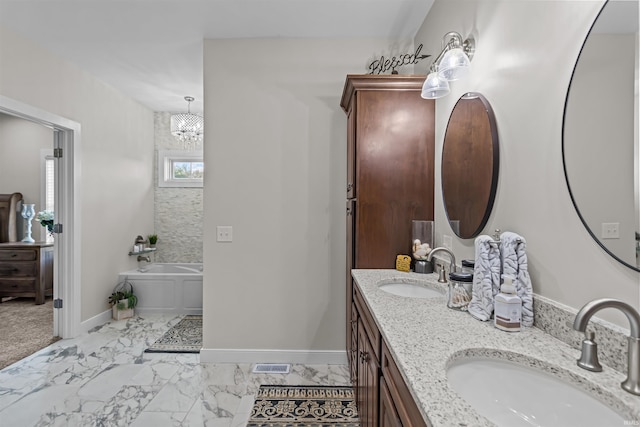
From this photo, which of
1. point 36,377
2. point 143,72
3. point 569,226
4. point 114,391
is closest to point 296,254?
point 114,391

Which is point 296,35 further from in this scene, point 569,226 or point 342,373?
point 342,373

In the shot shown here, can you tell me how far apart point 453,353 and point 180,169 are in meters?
4.56

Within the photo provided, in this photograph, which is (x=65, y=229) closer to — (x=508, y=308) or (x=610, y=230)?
(x=508, y=308)

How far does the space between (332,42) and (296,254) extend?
175 cm

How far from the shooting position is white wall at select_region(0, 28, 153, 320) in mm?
2650

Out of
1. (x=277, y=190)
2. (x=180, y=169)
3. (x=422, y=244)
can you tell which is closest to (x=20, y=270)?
(x=180, y=169)

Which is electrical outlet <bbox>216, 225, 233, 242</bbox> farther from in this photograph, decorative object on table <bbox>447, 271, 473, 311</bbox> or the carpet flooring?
the carpet flooring

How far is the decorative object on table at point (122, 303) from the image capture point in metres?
3.60

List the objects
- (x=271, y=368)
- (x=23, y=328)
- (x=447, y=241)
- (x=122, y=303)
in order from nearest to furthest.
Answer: (x=447, y=241) → (x=271, y=368) → (x=23, y=328) → (x=122, y=303)

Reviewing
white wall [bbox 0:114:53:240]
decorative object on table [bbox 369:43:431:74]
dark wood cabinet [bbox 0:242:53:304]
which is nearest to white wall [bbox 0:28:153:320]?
dark wood cabinet [bbox 0:242:53:304]

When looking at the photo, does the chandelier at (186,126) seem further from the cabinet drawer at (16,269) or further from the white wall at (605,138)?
the white wall at (605,138)

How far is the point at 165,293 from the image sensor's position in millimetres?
3795

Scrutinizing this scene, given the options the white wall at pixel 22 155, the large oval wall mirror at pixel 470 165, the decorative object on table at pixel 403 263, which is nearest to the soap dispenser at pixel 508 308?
the large oval wall mirror at pixel 470 165

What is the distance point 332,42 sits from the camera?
8.53 feet
